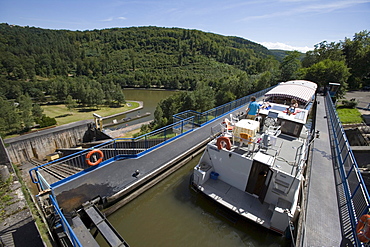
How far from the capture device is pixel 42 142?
21016 millimetres

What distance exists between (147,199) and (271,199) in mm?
5379

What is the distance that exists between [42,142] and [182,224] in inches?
864

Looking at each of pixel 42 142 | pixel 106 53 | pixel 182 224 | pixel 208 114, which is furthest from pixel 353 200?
pixel 106 53

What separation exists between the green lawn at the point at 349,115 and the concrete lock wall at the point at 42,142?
32.4 metres

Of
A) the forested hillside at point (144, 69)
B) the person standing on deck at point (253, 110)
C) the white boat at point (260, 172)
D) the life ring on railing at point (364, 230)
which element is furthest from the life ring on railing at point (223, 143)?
the forested hillside at point (144, 69)

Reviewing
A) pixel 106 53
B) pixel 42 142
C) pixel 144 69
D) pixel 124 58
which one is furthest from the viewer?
pixel 106 53

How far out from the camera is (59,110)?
50.4 meters

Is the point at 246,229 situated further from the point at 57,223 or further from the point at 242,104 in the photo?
the point at 242,104

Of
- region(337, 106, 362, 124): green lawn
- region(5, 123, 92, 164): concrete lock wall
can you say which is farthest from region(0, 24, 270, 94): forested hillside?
region(5, 123, 92, 164): concrete lock wall

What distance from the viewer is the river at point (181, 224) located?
21.3ft

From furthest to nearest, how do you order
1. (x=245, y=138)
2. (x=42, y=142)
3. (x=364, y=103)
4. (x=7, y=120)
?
(x=7, y=120)
(x=364, y=103)
(x=42, y=142)
(x=245, y=138)

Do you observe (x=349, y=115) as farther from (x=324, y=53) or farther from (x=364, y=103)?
(x=324, y=53)

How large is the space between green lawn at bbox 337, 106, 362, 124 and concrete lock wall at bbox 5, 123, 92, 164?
32.4 m

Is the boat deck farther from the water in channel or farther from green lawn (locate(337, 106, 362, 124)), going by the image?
green lawn (locate(337, 106, 362, 124))
